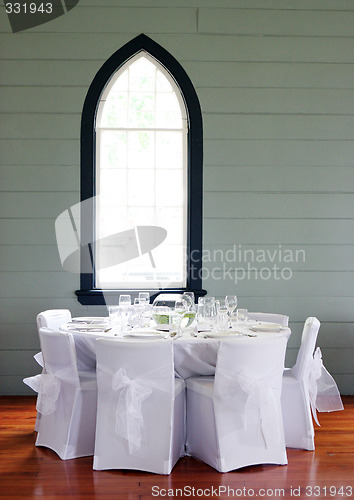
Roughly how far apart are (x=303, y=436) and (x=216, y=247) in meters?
1.91

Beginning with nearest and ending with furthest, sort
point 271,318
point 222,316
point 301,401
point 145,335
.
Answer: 1. point 145,335
2. point 301,401
3. point 222,316
4. point 271,318

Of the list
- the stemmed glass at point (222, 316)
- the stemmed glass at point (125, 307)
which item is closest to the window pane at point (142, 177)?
the stemmed glass at point (125, 307)

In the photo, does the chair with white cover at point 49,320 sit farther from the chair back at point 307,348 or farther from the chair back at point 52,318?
the chair back at point 307,348

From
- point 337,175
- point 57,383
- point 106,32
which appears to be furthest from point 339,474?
point 106,32

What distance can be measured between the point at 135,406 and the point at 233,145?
2708 mm

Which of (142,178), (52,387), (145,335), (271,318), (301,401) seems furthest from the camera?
(142,178)

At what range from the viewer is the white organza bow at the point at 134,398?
296 centimetres

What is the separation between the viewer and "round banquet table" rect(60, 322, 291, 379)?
10.8 ft

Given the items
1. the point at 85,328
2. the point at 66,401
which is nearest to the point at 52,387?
the point at 66,401

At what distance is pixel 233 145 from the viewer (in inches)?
196

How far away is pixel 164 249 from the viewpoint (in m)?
5.09

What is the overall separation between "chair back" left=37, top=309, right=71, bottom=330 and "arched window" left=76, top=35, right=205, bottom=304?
830 millimetres

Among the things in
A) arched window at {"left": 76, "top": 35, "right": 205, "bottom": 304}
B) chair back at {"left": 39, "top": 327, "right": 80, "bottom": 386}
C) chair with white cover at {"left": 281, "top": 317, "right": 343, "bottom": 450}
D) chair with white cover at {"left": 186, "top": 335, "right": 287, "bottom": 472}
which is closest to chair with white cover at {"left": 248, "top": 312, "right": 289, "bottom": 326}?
chair with white cover at {"left": 281, "top": 317, "right": 343, "bottom": 450}

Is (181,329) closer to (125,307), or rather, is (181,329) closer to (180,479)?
(125,307)
